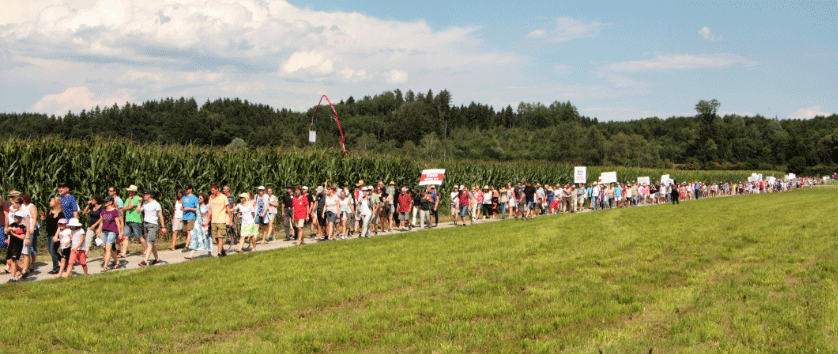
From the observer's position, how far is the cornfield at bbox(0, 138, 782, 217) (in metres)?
15.8

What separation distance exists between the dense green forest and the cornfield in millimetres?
47132

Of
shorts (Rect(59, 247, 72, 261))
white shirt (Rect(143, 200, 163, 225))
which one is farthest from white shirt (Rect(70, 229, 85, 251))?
white shirt (Rect(143, 200, 163, 225))

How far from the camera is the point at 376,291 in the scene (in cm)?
916

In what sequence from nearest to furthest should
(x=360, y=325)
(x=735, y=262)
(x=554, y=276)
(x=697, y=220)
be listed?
(x=360, y=325), (x=554, y=276), (x=735, y=262), (x=697, y=220)

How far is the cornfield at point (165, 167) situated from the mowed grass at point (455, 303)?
21.6ft

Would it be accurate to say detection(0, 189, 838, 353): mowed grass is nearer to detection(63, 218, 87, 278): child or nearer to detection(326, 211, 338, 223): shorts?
detection(63, 218, 87, 278): child

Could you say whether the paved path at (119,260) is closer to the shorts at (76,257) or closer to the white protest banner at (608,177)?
the shorts at (76,257)

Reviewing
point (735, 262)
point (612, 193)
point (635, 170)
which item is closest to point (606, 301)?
point (735, 262)

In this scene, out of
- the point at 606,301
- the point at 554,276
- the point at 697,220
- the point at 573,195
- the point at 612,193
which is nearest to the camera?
the point at 606,301

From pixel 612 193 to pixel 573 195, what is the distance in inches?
354

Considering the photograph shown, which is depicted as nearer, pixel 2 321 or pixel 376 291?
pixel 2 321

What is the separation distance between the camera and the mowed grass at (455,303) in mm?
6434

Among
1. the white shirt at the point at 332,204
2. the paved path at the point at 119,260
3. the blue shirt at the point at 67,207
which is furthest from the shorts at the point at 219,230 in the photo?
the white shirt at the point at 332,204

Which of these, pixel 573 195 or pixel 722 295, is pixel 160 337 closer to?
pixel 722 295
